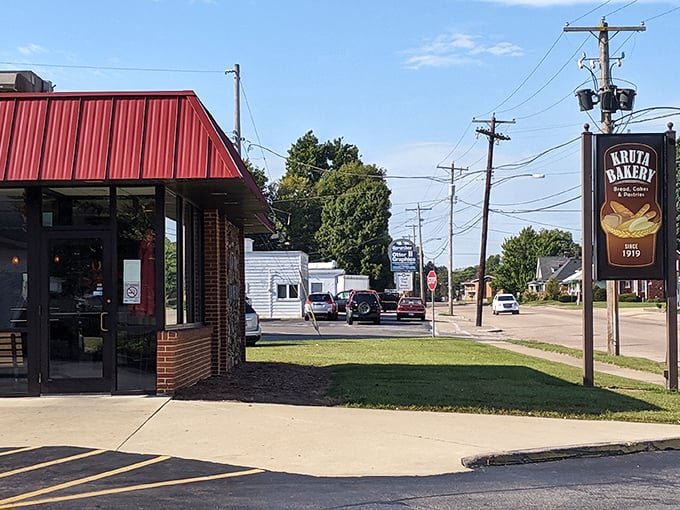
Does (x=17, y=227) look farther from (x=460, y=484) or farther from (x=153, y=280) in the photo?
(x=460, y=484)

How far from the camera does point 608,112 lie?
27422 millimetres

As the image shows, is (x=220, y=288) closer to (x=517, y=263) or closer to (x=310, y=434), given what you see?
(x=310, y=434)

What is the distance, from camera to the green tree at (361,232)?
85.9m

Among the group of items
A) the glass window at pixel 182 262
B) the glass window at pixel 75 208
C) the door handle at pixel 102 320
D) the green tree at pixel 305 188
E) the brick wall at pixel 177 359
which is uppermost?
the green tree at pixel 305 188

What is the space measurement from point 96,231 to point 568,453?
7.16 metres

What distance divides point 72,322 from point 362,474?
5940 millimetres

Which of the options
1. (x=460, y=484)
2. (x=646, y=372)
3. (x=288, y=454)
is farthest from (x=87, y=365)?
(x=646, y=372)

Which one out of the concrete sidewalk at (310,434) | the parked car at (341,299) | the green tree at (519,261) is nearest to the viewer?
the concrete sidewalk at (310,434)

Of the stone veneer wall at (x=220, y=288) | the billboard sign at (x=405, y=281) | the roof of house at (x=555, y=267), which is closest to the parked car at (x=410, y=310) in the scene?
the billboard sign at (x=405, y=281)

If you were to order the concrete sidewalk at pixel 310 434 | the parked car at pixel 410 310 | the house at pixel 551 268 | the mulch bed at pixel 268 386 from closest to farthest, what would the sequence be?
the concrete sidewalk at pixel 310 434 < the mulch bed at pixel 268 386 < the parked car at pixel 410 310 < the house at pixel 551 268

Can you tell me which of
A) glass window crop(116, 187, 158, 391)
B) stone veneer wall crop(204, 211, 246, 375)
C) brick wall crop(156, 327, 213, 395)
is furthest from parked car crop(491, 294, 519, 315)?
glass window crop(116, 187, 158, 391)

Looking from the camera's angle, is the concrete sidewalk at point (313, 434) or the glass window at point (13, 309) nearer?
the concrete sidewalk at point (313, 434)

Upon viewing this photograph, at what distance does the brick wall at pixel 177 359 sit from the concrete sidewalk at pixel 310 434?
38cm

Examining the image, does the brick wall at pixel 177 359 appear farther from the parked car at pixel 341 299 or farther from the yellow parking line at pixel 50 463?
the parked car at pixel 341 299
